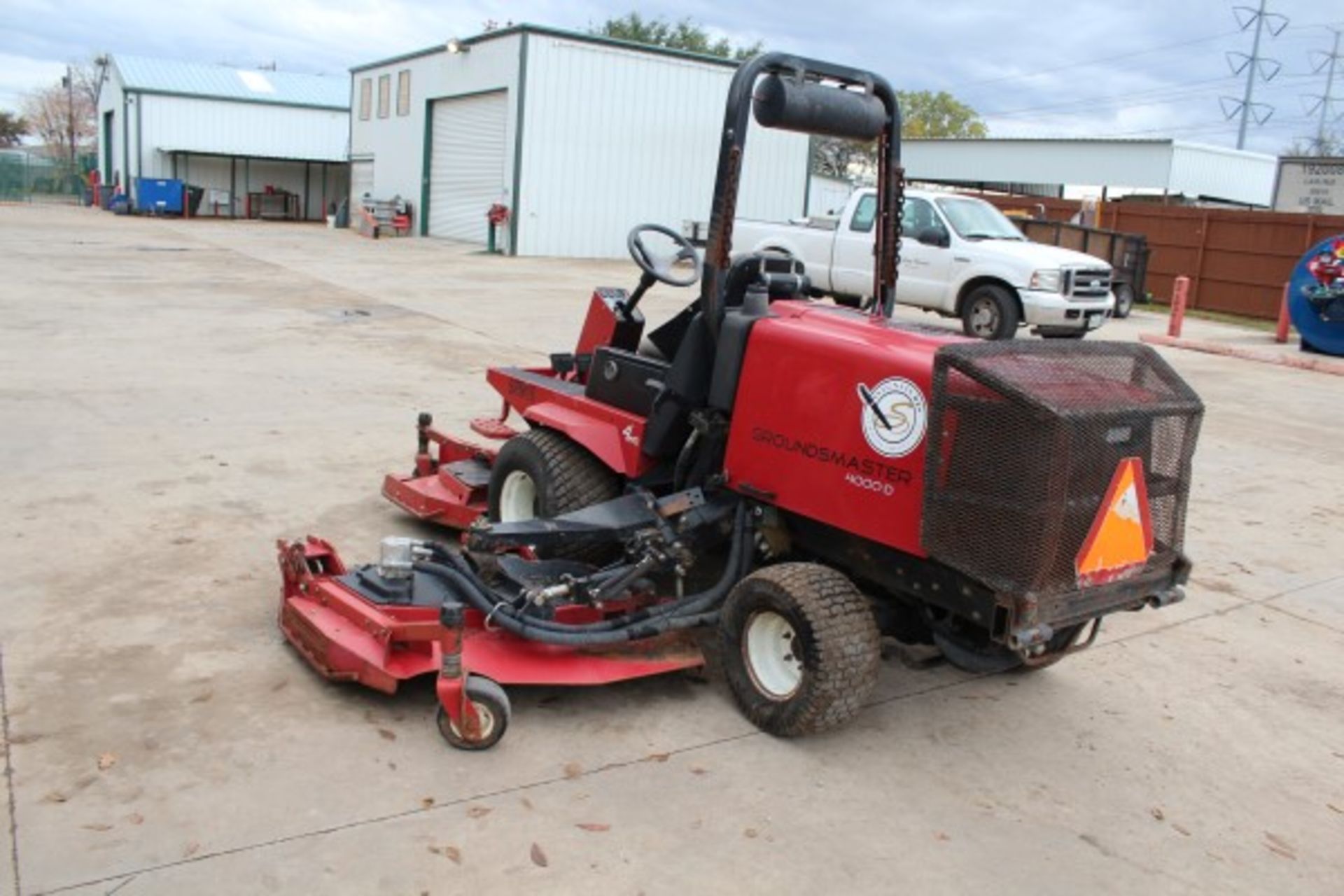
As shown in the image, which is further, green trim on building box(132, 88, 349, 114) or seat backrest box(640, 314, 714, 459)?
green trim on building box(132, 88, 349, 114)

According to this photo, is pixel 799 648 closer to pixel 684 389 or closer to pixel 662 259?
pixel 684 389

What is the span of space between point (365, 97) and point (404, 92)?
3756 millimetres

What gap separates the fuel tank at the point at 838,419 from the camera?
3.57 meters

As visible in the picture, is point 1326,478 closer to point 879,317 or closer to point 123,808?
point 879,317

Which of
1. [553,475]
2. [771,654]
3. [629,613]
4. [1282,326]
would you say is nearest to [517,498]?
[553,475]

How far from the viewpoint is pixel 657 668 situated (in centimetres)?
398

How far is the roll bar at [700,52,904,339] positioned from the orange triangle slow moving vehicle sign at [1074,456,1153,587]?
1507 mm

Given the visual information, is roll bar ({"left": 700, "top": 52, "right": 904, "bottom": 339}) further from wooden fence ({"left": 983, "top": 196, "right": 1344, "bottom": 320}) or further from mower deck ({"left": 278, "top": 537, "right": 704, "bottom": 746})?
wooden fence ({"left": 983, "top": 196, "right": 1344, "bottom": 320})

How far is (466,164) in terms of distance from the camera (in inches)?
1164

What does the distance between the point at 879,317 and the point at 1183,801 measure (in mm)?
1963

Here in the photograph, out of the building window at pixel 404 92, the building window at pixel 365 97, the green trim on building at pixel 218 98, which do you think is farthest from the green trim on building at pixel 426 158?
the green trim on building at pixel 218 98

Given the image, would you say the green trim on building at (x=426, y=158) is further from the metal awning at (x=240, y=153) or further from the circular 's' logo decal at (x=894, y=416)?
the circular 's' logo decal at (x=894, y=416)

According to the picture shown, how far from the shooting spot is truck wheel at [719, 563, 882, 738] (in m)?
3.62

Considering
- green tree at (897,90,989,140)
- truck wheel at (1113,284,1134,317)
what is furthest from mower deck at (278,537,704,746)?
green tree at (897,90,989,140)
